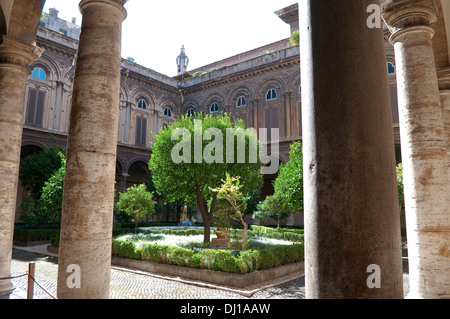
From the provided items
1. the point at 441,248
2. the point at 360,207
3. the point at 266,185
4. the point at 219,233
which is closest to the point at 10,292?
the point at 360,207

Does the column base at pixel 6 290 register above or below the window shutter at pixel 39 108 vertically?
below

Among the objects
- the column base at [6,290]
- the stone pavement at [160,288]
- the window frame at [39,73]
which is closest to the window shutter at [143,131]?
the window frame at [39,73]

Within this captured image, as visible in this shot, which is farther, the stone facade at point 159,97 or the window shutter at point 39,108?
the stone facade at point 159,97

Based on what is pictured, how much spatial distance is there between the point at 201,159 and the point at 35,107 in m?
14.9

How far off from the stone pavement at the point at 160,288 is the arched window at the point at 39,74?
16.0 meters

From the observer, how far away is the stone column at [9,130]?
210 inches

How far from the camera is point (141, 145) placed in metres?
28.6

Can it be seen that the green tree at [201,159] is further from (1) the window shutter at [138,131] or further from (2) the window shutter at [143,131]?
(2) the window shutter at [143,131]

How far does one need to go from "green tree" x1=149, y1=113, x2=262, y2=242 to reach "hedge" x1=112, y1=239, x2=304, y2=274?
3.88m

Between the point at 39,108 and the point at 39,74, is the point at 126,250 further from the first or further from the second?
the point at 39,74

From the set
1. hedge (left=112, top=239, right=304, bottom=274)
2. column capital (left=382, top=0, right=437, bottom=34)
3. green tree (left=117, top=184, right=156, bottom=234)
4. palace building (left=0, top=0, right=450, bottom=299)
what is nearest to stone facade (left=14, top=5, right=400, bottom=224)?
green tree (left=117, top=184, right=156, bottom=234)

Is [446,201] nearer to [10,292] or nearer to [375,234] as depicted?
[375,234]

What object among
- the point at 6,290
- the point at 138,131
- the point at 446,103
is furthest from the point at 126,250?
the point at 138,131

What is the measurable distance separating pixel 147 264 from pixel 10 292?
5538 millimetres
